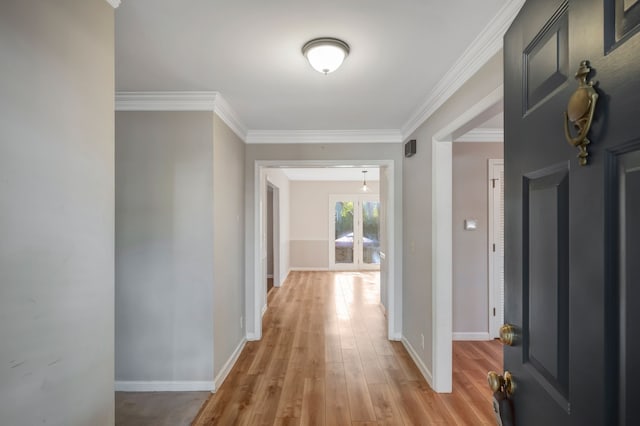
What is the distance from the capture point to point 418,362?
3.13m

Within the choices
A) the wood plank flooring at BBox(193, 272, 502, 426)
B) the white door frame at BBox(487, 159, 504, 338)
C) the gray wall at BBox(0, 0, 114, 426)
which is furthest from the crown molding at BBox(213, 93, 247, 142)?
the white door frame at BBox(487, 159, 504, 338)

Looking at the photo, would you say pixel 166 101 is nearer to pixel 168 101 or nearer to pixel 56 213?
pixel 168 101

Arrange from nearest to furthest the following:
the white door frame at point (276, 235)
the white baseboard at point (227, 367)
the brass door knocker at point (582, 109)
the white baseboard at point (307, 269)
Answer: the brass door knocker at point (582, 109), the white baseboard at point (227, 367), the white door frame at point (276, 235), the white baseboard at point (307, 269)

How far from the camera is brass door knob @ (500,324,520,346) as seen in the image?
2.94 ft

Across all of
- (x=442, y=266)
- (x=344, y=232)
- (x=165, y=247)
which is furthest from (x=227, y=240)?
(x=344, y=232)

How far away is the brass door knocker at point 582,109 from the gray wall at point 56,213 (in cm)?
144

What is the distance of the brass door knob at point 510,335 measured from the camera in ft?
2.94

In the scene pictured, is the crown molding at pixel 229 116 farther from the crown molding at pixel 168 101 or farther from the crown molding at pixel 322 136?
the crown molding at pixel 322 136

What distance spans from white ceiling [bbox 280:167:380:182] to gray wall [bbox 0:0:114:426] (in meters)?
5.69

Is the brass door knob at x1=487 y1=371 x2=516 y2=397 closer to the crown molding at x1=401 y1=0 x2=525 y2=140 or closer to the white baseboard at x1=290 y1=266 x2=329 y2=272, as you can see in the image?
the crown molding at x1=401 y1=0 x2=525 y2=140

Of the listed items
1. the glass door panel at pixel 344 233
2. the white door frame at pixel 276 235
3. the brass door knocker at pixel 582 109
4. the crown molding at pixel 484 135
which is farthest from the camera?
the glass door panel at pixel 344 233

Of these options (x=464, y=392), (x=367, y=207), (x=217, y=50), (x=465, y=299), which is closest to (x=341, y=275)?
(x=367, y=207)

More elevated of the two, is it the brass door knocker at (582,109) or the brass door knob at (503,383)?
the brass door knocker at (582,109)

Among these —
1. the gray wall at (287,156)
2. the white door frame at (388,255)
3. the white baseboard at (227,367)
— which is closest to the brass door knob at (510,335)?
the white baseboard at (227,367)
